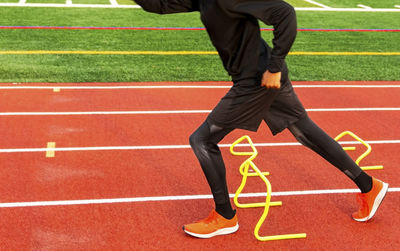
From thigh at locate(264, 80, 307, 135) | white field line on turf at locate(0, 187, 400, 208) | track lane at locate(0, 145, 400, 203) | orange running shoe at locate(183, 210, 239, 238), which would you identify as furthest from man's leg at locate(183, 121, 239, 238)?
track lane at locate(0, 145, 400, 203)

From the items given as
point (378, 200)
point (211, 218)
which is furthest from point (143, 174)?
point (378, 200)

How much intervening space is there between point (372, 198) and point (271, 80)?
61.2 inches

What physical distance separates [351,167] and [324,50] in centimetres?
786

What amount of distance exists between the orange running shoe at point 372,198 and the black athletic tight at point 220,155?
0.06 meters

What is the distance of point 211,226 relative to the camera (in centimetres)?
455

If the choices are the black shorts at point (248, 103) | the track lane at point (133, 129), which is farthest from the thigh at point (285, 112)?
the track lane at point (133, 129)

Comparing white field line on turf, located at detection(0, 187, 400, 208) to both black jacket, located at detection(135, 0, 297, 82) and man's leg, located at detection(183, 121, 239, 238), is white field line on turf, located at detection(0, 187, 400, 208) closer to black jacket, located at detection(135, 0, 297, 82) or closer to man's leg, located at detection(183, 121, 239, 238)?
man's leg, located at detection(183, 121, 239, 238)

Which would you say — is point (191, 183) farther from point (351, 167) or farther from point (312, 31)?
point (312, 31)

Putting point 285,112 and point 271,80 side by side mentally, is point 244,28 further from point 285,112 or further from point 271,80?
point 285,112

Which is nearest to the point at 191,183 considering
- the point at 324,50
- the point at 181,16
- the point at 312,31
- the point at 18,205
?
the point at 18,205

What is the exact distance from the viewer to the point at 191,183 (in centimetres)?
562

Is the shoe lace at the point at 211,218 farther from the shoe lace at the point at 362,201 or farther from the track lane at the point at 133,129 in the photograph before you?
the track lane at the point at 133,129

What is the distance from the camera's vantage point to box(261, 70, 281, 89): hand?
4023mm

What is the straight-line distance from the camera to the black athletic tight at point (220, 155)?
14.1 ft
